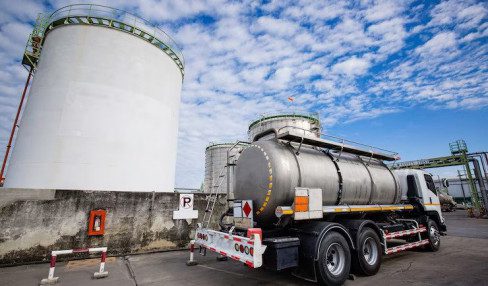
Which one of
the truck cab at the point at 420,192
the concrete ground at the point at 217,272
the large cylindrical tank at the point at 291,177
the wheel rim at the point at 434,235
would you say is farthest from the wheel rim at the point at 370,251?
the wheel rim at the point at 434,235

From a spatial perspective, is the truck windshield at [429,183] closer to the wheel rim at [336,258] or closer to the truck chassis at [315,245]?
the truck chassis at [315,245]

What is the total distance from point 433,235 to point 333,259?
6248 millimetres

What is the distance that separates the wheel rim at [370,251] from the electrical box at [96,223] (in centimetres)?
822

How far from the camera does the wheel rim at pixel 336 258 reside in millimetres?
5520

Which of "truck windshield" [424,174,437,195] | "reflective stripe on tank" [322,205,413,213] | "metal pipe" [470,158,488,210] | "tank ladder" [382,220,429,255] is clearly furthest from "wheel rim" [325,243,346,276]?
"metal pipe" [470,158,488,210]

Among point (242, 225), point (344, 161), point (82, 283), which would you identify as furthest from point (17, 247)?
point (344, 161)

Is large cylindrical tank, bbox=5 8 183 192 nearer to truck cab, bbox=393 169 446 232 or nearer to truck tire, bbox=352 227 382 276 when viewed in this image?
truck tire, bbox=352 227 382 276

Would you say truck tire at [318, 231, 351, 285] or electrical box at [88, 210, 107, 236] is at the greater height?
electrical box at [88, 210, 107, 236]

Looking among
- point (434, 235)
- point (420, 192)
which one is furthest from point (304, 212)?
point (434, 235)

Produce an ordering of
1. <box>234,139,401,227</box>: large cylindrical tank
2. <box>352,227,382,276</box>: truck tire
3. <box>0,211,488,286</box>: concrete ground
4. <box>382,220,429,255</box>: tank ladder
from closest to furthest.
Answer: <box>234,139,401,227</box>: large cylindrical tank, <box>0,211,488,286</box>: concrete ground, <box>352,227,382,276</box>: truck tire, <box>382,220,429,255</box>: tank ladder

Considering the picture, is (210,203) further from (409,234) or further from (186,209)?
(409,234)

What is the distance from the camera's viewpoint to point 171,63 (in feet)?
43.5

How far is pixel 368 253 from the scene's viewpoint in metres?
6.57

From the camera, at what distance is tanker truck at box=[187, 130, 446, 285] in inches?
197
